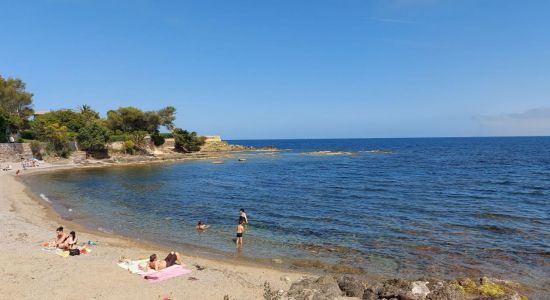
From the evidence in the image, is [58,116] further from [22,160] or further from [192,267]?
[192,267]

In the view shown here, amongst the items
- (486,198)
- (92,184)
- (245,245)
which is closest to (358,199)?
(486,198)

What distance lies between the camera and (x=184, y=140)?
10125 centimetres

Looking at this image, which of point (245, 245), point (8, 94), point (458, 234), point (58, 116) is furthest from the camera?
point (58, 116)

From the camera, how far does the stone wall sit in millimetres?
56719

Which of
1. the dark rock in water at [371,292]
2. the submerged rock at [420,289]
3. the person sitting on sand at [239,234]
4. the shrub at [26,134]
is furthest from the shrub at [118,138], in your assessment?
the submerged rock at [420,289]

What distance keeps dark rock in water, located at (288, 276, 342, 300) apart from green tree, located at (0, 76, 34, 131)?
221 ft

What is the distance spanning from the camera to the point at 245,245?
59.5 feet

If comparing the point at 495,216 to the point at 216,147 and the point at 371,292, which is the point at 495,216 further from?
the point at 216,147

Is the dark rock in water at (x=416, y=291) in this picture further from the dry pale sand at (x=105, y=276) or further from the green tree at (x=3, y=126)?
the green tree at (x=3, y=126)

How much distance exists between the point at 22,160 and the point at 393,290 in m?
63.5

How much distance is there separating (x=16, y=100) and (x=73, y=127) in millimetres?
10611

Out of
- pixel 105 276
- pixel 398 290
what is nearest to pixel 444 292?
pixel 398 290

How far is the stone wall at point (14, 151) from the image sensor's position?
5672 centimetres

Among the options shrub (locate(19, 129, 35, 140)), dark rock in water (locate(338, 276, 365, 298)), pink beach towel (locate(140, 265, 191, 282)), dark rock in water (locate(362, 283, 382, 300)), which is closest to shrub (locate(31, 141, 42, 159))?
shrub (locate(19, 129, 35, 140))
